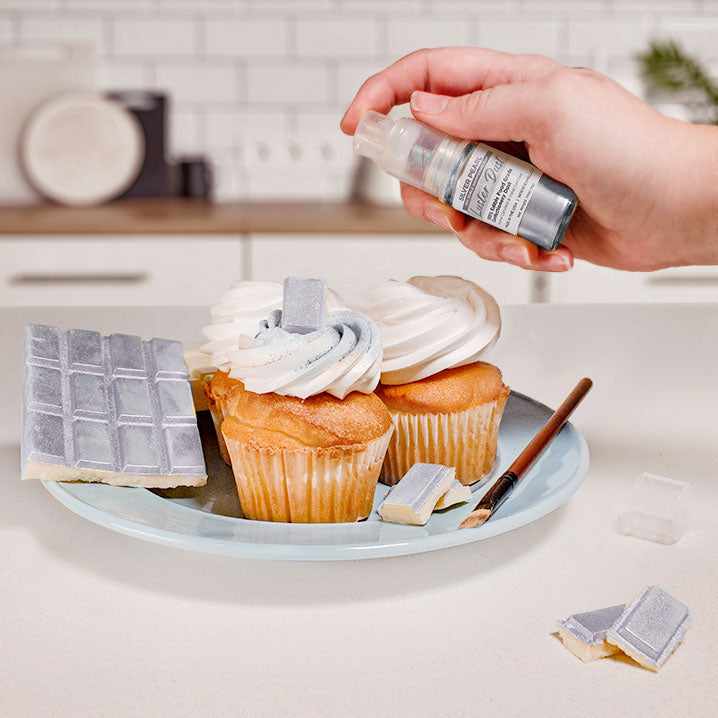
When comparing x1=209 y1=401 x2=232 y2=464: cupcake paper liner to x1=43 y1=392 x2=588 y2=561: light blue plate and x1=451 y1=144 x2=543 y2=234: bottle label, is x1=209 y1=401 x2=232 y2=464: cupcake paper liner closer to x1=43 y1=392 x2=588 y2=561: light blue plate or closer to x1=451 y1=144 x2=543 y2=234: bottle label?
x1=43 y1=392 x2=588 y2=561: light blue plate

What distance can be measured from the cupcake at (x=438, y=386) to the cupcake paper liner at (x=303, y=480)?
9 cm

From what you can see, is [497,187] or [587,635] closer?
[587,635]

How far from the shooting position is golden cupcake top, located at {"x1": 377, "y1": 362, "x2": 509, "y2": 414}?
3.27 feet

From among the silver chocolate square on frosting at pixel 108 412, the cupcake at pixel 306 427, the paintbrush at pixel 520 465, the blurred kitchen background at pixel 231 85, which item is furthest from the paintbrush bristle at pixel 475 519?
the blurred kitchen background at pixel 231 85

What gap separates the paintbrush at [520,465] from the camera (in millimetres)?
828

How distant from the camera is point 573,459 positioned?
0.94 meters

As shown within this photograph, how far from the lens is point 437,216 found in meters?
1.18

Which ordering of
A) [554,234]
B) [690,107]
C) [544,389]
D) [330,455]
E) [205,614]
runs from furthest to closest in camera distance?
[690,107] → [544,389] → [554,234] → [330,455] → [205,614]

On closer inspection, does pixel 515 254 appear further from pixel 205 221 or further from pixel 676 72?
pixel 676 72

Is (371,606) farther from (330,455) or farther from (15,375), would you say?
(15,375)

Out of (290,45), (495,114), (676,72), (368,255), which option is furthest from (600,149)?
(290,45)

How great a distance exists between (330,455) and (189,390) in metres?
0.18

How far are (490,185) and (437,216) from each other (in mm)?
206

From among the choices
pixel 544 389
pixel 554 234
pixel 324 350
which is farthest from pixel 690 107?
pixel 324 350
